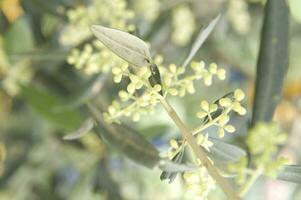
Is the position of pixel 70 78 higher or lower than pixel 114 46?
lower

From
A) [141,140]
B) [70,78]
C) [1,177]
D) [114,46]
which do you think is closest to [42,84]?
[70,78]

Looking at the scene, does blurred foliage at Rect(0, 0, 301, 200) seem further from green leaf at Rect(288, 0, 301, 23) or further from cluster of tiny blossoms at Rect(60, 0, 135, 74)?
green leaf at Rect(288, 0, 301, 23)

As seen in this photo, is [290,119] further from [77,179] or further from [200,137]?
[200,137]

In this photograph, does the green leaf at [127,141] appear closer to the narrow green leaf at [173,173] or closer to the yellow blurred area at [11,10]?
the narrow green leaf at [173,173]

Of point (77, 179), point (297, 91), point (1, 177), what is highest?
point (1, 177)

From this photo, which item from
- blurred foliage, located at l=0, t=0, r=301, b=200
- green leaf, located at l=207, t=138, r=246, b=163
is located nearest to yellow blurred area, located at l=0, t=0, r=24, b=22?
blurred foliage, located at l=0, t=0, r=301, b=200

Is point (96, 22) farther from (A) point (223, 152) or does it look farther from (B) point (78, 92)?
(A) point (223, 152)
